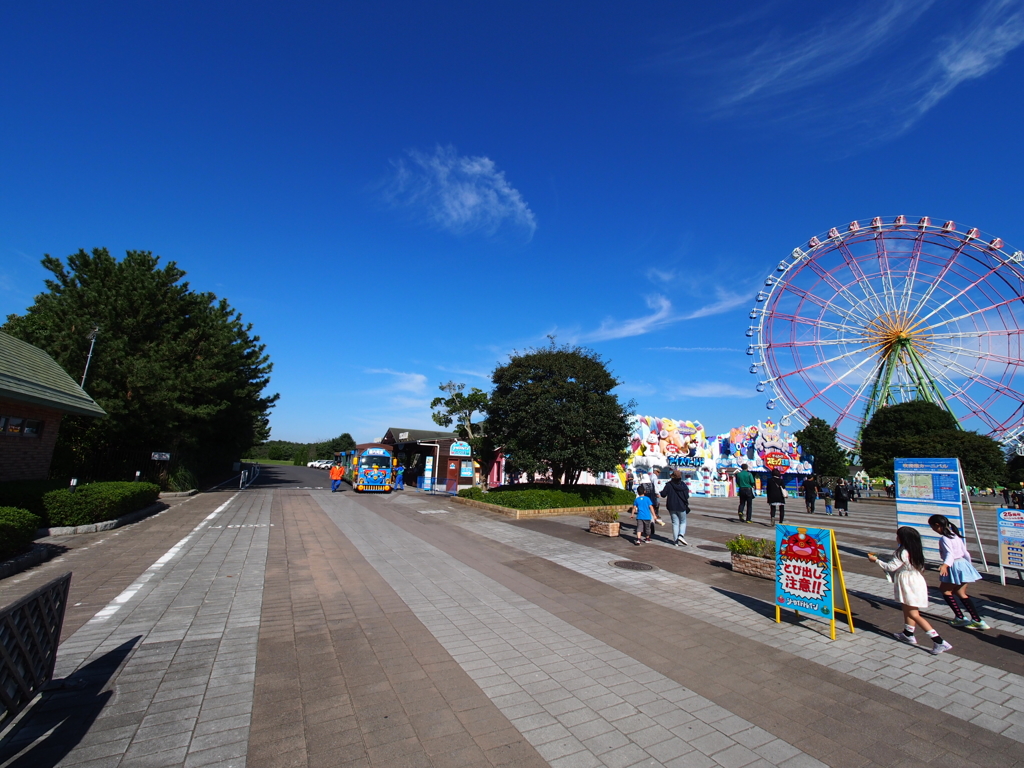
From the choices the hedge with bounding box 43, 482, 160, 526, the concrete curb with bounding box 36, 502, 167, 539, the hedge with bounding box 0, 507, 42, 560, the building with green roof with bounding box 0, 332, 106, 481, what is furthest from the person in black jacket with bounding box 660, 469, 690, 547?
the building with green roof with bounding box 0, 332, 106, 481

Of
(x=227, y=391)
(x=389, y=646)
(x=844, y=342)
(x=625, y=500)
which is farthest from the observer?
(x=844, y=342)

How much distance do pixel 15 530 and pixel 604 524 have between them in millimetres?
12064

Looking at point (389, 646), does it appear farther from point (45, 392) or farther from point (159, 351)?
point (159, 351)

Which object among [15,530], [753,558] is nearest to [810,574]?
[753,558]

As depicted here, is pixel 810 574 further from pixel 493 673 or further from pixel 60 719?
pixel 60 719

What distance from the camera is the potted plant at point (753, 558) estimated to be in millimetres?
8758

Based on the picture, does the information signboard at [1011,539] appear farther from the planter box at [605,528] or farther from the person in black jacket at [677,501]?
the planter box at [605,528]

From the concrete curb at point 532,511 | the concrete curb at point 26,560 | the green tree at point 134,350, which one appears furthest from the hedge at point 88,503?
the concrete curb at point 532,511

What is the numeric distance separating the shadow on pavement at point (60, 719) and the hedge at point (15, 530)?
5.70 meters

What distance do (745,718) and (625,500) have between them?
59.9ft

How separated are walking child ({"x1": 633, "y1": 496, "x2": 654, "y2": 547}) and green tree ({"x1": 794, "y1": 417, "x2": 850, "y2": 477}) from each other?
4973cm

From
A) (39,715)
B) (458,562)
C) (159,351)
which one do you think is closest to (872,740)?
(39,715)

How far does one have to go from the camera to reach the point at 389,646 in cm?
525

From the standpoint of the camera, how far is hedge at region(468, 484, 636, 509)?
60.4ft
